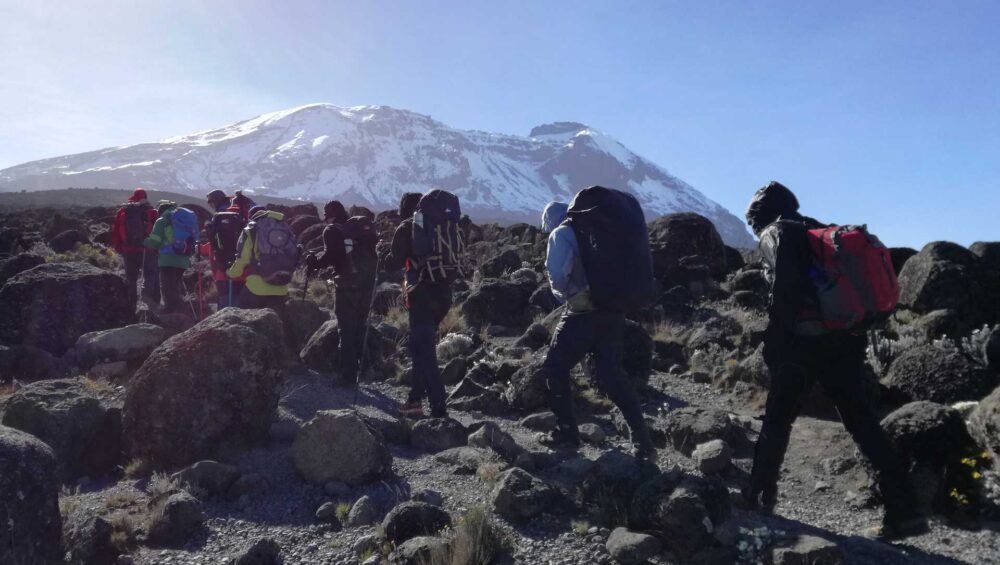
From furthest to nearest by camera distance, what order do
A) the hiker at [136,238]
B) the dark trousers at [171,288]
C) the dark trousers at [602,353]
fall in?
1. the hiker at [136,238]
2. the dark trousers at [171,288]
3. the dark trousers at [602,353]

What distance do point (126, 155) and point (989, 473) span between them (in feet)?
614

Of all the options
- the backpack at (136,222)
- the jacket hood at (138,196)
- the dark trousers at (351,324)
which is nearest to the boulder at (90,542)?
the dark trousers at (351,324)

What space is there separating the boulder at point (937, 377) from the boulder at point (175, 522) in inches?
217

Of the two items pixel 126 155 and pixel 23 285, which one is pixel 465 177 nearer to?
pixel 126 155

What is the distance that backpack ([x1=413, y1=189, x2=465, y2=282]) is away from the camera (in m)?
5.57

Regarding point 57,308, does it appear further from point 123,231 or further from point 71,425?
point 71,425

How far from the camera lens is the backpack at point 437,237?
18.3ft

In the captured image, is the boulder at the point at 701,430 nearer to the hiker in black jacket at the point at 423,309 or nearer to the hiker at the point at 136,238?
the hiker in black jacket at the point at 423,309

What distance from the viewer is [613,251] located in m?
4.46

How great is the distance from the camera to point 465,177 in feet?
622

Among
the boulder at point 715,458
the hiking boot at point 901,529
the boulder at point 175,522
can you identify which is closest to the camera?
the boulder at point 175,522

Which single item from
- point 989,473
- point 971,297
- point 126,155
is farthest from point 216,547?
point 126,155

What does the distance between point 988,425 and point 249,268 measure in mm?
6086

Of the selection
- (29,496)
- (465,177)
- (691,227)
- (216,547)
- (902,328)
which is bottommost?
(216,547)
